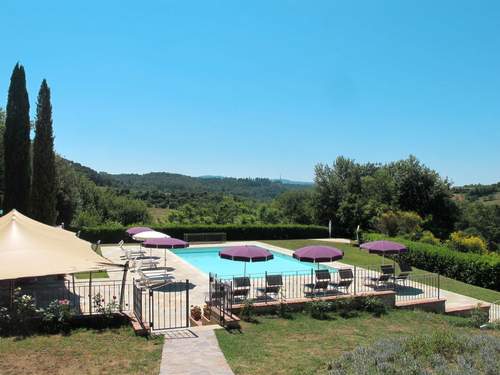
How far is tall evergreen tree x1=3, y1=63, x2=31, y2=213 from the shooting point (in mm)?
25156

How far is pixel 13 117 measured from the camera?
25.8 metres

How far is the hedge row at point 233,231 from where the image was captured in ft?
110

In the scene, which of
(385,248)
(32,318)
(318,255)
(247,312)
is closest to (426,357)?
(247,312)

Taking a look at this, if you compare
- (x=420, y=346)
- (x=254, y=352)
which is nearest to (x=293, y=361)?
(x=254, y=352)

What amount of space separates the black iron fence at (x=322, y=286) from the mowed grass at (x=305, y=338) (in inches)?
68.2

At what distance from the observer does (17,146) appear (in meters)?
25.6

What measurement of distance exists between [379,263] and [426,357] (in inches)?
743

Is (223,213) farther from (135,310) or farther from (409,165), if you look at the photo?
(135,310)

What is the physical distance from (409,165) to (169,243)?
112ft

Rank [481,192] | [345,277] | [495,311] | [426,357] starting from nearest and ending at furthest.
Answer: [426,357]
[495,311]
[345,277]
[481,192]

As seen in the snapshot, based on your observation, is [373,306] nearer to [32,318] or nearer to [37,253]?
[32,318]

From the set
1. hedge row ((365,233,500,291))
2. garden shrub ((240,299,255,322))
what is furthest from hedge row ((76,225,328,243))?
garden shrub ((240,299,255,322))

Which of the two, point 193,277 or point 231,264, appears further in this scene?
point 231,264

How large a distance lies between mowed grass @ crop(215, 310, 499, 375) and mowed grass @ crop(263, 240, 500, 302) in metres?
4.92
